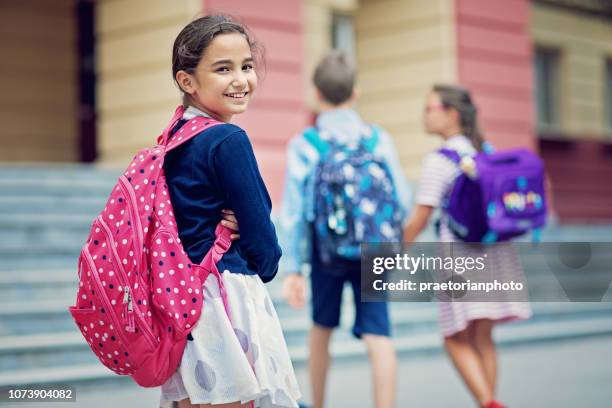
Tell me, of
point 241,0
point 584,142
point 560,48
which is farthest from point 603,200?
point 241,0

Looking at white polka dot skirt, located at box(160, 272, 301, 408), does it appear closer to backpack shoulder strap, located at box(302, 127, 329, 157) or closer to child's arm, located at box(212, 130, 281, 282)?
child's arm, located at box(212, 130, 281, 282)

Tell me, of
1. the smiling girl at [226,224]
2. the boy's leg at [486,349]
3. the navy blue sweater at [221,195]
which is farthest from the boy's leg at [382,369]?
the navy blue sweater at [221,195]

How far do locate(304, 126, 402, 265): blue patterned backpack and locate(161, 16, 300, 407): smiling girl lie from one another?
1482 mm

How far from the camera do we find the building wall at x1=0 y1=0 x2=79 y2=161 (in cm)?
1352

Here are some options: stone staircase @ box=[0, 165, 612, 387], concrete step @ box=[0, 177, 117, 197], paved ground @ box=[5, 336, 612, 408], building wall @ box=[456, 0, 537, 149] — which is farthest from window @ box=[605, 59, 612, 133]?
concrete step @ box=[0, 177, 117, 197]

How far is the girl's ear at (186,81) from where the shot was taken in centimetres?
302

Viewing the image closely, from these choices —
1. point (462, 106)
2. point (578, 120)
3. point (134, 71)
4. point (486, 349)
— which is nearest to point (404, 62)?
point (134, 71)

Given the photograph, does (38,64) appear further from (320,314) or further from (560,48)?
(320,314)

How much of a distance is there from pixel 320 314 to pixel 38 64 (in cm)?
998

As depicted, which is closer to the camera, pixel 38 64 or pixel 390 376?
pixel 390 376

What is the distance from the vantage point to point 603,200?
58.6 ft

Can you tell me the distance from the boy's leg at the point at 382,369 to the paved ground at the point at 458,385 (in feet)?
3.88

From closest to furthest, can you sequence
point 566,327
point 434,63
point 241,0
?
point 566,327
point 241,0
point 434,63

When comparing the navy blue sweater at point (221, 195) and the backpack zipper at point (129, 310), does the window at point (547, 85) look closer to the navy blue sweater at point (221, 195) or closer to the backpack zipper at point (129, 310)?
the navy blue sweater at point (221, 195)
